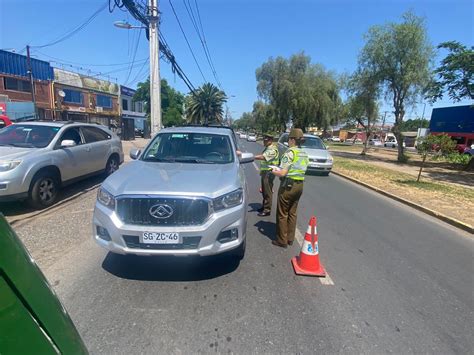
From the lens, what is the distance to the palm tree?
201 ft

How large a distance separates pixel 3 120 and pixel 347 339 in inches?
706

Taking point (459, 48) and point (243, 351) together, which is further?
point (459, 48)

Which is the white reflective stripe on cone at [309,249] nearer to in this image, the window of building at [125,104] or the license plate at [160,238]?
the license plate at [160,238]

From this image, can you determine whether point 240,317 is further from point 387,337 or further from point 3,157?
point 3,157

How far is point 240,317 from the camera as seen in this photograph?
2.95 metres

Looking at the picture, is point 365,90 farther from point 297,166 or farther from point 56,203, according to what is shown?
point 56,203

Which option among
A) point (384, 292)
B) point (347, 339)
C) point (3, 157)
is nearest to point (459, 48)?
point (384, 292)

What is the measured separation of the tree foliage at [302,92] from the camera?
34.1m

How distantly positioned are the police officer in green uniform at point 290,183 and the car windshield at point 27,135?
5.20 m

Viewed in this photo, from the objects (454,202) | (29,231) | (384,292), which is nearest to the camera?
(384,292)

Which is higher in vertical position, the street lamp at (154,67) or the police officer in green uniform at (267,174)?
the street lamp at (154,67)

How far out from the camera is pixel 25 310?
1.02 metres

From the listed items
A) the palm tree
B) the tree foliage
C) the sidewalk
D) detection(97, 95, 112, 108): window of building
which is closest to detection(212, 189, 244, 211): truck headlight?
the sidewalk

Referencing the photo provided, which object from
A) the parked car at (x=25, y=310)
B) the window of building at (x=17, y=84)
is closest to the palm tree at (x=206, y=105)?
the window of building at (x=17, y=84)
